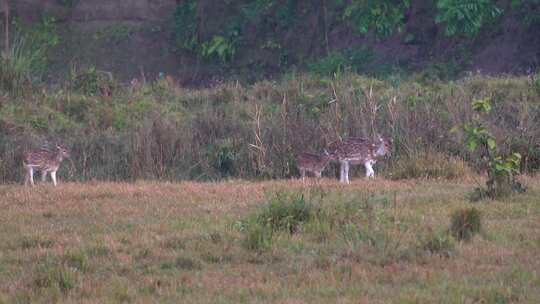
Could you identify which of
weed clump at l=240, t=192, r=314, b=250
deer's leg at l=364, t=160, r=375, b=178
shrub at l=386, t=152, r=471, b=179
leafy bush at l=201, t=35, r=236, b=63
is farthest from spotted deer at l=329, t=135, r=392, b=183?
leafy bush at l=201, t=35, r=236, b=63

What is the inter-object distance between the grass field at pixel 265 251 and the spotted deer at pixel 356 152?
81.8 inches

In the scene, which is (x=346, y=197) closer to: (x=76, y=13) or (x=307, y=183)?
(x=307, y=183)

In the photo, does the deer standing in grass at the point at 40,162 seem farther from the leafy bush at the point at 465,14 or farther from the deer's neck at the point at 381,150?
the leafy bush at the point at 465,14

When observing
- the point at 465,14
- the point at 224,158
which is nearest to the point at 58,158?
the point at 224,158

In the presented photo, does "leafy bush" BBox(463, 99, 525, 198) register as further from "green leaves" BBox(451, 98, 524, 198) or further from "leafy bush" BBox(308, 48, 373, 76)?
"leafy bush" BBox(308, 48, 373, 76)

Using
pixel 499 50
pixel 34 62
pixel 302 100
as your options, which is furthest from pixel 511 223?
pixel 34 62

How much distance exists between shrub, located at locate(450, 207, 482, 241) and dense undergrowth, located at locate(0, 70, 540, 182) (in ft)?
16.2

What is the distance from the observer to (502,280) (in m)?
9.47

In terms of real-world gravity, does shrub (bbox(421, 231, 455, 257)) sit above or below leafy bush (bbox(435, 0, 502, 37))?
below

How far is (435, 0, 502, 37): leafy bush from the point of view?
26.2 metres

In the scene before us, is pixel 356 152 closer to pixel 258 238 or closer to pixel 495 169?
pixel 495 169

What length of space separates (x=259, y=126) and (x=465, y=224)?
8614mm

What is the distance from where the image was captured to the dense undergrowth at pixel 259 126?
726 inches

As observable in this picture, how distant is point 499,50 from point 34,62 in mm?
12369
